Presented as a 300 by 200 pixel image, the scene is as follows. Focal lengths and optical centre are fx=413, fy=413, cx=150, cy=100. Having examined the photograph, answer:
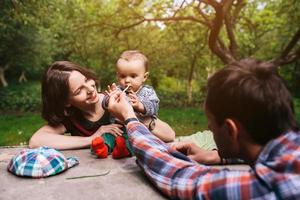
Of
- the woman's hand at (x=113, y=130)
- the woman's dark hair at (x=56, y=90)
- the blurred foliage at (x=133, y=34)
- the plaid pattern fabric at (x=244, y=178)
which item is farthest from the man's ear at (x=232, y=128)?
the blurred foliage at (x=133, y=34)

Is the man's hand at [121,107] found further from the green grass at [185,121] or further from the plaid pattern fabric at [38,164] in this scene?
the green grass at [185,121]

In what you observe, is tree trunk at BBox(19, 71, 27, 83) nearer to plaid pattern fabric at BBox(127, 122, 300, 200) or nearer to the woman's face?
the woman's face

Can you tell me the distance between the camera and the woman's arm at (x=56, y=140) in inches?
104

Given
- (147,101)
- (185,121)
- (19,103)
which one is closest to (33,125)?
(185,121)

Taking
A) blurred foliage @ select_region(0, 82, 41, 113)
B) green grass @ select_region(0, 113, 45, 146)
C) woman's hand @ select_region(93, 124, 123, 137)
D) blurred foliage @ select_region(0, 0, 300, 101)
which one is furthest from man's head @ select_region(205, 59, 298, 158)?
blurred foliage @ select_region(0, 82, 41, 113)

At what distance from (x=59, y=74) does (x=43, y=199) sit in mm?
1158

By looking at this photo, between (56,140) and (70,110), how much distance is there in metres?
0.29

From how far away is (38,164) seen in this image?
198 centimetres

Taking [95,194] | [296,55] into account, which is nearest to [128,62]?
[95,194]

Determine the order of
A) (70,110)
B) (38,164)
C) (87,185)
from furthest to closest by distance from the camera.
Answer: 1. (70,110)
2. (38,164)
3. (87,185)

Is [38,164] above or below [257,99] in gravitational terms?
below

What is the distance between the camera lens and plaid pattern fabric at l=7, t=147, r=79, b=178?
196 centimetres

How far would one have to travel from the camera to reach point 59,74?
271 cm

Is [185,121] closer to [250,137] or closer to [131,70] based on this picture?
[131,70]
